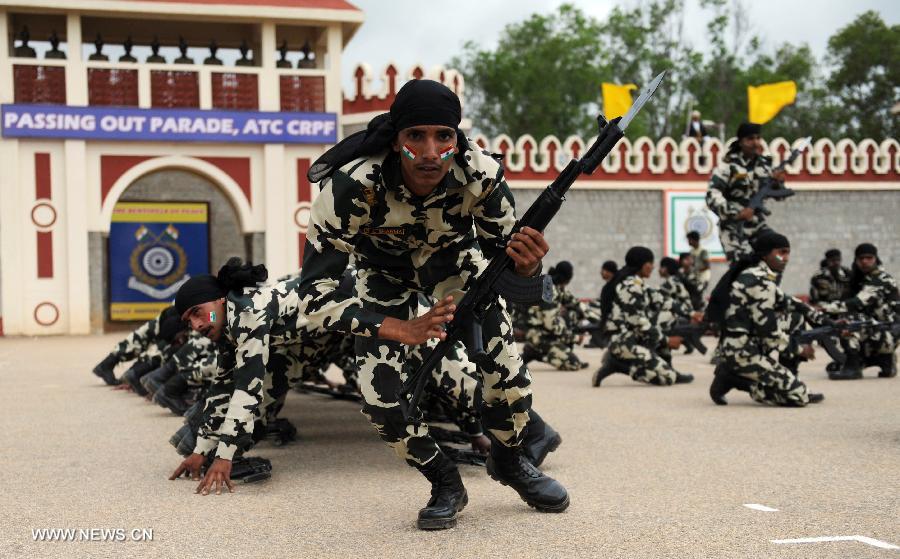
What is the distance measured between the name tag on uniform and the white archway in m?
19.6

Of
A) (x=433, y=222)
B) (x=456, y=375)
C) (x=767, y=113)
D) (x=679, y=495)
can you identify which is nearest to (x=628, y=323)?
(x=456, y=375)

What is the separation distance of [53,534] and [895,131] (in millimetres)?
50727

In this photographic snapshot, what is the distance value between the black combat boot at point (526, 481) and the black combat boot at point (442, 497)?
0.66ft

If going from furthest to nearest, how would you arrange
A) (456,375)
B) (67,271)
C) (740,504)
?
(67,271)
(456,375)
(740,504)

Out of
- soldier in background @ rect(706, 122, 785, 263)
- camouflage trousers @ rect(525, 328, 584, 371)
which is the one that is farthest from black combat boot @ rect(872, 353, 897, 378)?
camouflage trousers @ rect(525, 328, 584, 371)

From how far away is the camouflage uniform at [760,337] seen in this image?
29.2ft

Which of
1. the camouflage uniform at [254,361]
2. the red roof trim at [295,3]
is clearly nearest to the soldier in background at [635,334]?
the camouflage uniform at [254,361]

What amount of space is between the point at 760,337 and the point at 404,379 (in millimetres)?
5057

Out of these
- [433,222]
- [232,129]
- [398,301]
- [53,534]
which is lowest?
[53,534]

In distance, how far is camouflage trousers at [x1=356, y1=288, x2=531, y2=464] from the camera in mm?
4703

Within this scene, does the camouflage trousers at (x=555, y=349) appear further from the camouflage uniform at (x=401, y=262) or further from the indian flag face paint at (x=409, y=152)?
the indian flag face paint at (x=409, y=152)

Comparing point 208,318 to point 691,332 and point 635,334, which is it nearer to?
point 635,334

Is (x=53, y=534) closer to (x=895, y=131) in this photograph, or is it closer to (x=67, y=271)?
(x=67, y=271)

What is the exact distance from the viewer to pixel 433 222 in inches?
183
